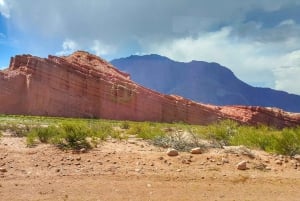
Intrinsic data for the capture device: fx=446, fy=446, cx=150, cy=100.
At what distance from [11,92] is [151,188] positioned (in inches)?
1888

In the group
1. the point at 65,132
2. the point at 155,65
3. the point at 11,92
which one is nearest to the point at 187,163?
the point at 65,132

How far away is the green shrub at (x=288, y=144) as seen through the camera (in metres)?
14.3

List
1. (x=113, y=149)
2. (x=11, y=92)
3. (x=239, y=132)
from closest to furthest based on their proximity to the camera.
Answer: (x=113, y=149), (x=239, y=132), (x=11, y=92)

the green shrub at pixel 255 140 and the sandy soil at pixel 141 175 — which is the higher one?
the green shrub at pixel 255 140

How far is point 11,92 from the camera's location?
55031 millimetres

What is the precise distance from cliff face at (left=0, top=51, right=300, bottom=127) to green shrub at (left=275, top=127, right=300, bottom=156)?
43380 millimetres

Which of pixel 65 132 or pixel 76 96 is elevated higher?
pixel 76 96

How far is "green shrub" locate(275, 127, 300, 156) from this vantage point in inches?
564

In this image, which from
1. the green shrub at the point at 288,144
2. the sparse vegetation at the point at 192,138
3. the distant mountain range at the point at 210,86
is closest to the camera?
the green shrub at the point at 288,144

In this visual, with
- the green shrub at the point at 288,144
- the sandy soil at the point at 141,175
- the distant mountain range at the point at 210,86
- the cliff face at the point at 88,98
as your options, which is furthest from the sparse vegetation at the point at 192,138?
the distant mountain range at the point at 210,86

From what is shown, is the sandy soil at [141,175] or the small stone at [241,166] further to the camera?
the small stone at [241,166]

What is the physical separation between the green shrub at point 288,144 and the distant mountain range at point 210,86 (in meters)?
132

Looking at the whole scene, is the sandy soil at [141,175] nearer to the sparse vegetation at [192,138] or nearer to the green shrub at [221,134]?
the sparse vegetation at [192,138]

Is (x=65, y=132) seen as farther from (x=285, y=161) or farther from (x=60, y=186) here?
(x=285, y=161)
